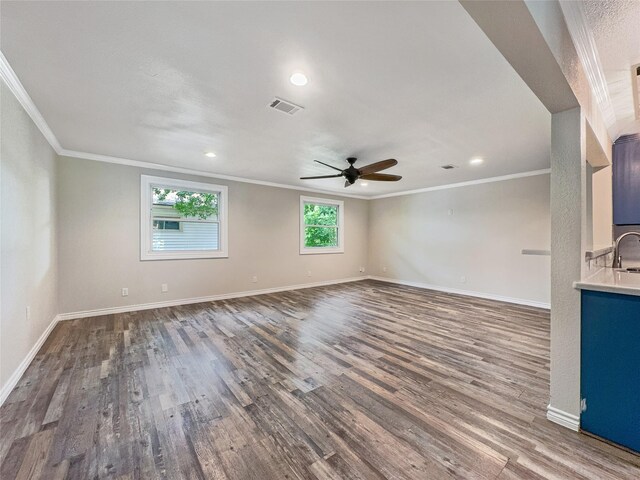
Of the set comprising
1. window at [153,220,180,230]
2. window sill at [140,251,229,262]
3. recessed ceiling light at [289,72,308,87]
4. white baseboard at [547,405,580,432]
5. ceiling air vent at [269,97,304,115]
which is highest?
ceiling air vent at [269,97,304,115]

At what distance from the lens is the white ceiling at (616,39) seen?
145cm

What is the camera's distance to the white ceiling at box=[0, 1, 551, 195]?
1.49 metres

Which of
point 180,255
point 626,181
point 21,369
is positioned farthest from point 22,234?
point 626,181

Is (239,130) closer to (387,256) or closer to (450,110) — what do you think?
(450,110)

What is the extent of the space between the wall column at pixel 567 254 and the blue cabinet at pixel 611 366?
0.05 metres

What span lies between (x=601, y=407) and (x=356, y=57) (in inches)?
108

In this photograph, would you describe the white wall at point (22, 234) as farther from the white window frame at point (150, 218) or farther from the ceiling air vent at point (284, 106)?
the ceiling air vent at point (284, 106)

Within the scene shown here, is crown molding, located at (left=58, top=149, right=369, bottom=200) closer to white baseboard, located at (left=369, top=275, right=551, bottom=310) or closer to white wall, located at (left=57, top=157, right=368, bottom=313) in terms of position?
white wall, located at (left=57, top=157, right=368, bottom=313)

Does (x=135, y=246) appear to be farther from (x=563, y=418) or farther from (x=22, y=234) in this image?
(x=563, y=418)

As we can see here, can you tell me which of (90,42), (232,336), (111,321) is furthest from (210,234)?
(90,42)

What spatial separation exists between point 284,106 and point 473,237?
195 inches

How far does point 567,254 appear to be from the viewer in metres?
1.69

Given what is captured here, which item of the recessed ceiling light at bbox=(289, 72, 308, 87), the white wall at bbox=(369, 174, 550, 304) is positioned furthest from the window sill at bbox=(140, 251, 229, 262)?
→ the white wall at bbox=(369, 174, 550, 304)

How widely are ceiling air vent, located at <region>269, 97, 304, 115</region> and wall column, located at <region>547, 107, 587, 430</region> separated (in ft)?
6.67
